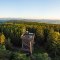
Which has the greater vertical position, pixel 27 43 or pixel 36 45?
pixel 27 43

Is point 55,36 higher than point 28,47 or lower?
higher

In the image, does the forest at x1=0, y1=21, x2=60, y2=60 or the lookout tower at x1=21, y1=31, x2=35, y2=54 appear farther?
the lookout tower at x1=21, y1=31, x2=35, y2=54

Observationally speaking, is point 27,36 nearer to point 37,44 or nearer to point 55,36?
point 37,44

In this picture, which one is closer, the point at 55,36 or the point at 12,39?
the point at 55,36

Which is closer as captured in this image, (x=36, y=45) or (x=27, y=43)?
(x=27, y=43)

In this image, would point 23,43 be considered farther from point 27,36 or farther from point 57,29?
point 57,29

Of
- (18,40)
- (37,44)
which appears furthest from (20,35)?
(37,44)

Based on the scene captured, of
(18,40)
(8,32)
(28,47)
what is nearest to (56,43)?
(28,47)

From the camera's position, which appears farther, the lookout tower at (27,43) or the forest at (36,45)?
the lookout tower at (27,43)

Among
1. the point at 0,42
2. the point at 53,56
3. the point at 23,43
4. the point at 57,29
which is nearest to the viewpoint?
the point at 53,56

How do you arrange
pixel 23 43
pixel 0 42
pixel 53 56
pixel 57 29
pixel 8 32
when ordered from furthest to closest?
1. pixel 57 29
2. pixel 8 32
3. pixel 23 43
4. pixel 0 42
5. pixel 53 56
